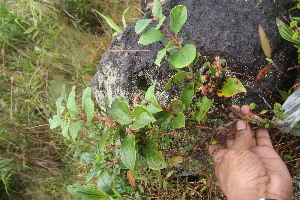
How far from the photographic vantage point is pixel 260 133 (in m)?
1.68

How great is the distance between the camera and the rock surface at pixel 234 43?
1744 mm

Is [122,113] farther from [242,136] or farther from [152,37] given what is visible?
[242,136]

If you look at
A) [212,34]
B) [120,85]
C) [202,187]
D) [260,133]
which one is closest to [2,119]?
[120,85]

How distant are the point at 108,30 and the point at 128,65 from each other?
143 centimetres

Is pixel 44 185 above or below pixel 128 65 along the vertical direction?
below

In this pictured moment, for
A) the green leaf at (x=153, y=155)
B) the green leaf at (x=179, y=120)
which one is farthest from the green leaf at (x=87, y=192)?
the green leaf at (x=179, y=120)

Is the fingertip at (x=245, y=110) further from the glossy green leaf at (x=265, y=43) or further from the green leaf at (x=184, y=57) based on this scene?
the green leaf at (x=184, y=57)

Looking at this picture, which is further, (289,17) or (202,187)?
(202,187)

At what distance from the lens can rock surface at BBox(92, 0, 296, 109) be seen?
1744mm

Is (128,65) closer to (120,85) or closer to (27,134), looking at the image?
(120,85)

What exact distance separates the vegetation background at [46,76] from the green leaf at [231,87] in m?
1.96

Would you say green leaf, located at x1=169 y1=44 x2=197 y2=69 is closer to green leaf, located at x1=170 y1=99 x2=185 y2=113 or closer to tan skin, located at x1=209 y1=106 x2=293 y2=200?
green leaf, located at x1=170 y1=99 x2=185 y2=113

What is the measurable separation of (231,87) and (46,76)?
2490 millimetres

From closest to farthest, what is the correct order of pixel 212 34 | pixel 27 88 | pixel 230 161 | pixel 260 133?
pixel 230 161 → pixel 260 133 → pixel 212 34 → pixel 27 88
